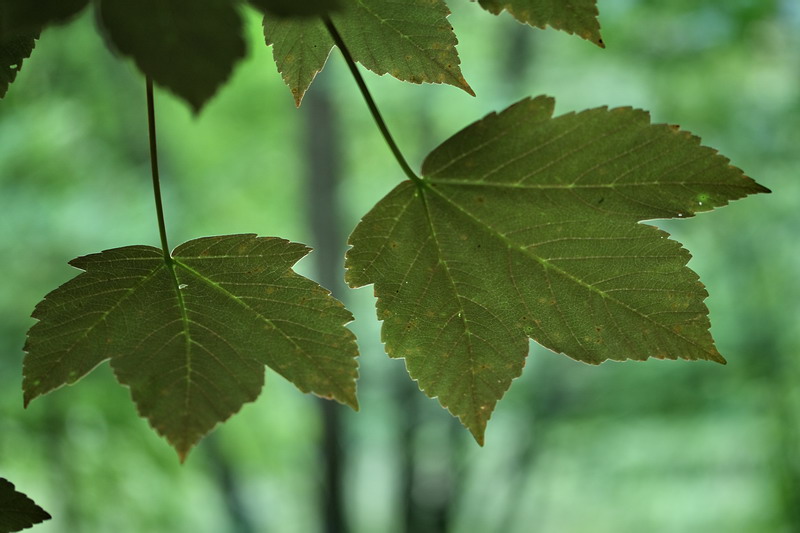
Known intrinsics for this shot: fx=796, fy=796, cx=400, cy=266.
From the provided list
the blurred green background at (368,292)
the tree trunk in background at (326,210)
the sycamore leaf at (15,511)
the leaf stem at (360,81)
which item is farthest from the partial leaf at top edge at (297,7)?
the tree trunk in background at (326,210)

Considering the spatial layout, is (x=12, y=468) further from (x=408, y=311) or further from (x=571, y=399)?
(x=408, y=311)

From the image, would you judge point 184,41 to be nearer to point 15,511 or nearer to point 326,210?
point 15,511

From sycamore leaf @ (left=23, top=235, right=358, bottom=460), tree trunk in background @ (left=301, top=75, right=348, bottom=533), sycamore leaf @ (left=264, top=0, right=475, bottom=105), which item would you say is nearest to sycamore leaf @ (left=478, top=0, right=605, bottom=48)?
sycamore leaf @ (left=264, top=0, right=475, bottom=105)

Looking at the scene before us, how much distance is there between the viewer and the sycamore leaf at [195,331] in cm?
41

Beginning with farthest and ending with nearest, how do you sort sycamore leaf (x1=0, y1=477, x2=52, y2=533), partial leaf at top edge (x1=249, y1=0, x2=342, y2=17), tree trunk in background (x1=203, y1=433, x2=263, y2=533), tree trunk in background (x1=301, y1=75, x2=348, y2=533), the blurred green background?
tree trunk in background (x1=203, y1=433, x2=263, y2=533) < tree trunk in background (x1=301, y1=75, x2=348, y2=533) < the blurred green background < sycamore leaf (x1=0, y1=477, x2=52, y2=533) < partial leaf at top edge (x1=249, y1=0, x2=342, y2=17)

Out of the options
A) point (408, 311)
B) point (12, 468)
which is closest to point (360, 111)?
point (12, 468)

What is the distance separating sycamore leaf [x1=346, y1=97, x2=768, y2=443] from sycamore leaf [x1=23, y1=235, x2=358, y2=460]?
0.04 metres

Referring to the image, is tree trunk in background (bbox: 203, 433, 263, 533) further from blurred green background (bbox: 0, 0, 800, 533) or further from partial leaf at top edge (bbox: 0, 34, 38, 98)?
partial leaf at top edge (bbox: 0, 34, 38, 98)

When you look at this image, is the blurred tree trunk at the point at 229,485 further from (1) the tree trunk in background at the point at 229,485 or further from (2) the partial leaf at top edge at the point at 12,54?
(2) the partial leaf at top edge at the point at 12,54

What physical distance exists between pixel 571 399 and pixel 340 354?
12.4 feet

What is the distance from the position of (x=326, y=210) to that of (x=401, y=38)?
3.35 metres

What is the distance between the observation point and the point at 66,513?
3.62 meters

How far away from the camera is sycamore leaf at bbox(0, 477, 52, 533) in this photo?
396mm

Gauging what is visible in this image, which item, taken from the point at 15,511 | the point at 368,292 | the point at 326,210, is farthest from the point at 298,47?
the point at 368,292
